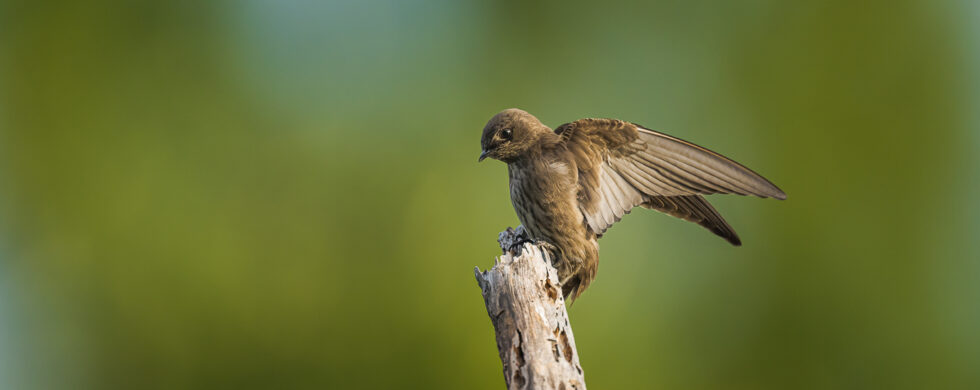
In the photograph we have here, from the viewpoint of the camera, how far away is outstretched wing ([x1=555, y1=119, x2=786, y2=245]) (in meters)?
2.62

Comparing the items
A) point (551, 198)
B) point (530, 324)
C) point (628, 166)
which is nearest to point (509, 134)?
point (551, 198)

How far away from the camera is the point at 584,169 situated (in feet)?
8.87

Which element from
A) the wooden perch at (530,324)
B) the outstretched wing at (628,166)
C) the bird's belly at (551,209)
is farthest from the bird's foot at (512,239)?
the wooden perch at (530,324)

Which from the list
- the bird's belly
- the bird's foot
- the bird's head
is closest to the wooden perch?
the bird's belly

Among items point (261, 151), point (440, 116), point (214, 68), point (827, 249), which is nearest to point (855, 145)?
point (827, 249)

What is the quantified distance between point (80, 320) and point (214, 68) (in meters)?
2.27

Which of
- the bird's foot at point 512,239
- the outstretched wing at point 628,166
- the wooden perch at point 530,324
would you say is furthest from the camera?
the bird's foot at point 512,239

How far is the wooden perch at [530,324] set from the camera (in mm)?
1953

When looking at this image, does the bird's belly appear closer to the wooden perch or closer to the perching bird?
the perching bird

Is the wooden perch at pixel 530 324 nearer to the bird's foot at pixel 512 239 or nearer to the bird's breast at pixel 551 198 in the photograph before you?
the bird's breast at pixel 551 198

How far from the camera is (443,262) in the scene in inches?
214

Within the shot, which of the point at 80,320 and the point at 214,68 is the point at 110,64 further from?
the point at 80,320

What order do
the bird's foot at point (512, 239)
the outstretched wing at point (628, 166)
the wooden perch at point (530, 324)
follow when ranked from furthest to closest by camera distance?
the bird's foot at point (512, 239)
the outstretched wing at point (628, 166)
the wooden perch at point (530, 324)

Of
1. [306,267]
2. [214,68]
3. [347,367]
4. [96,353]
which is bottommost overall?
[347,367]
